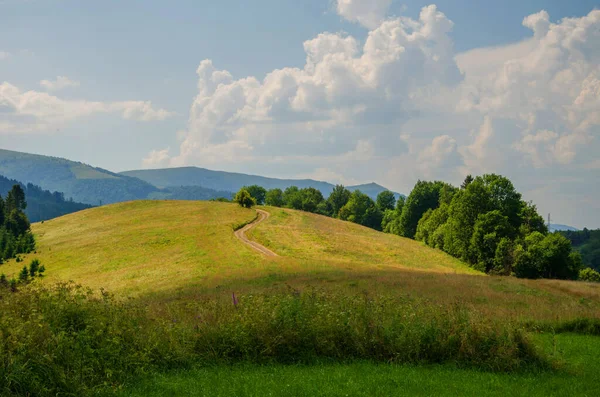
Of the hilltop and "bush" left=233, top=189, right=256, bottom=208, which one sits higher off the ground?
"bush" left=233, top=189, right=256, bottom=208

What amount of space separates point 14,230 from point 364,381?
274ft

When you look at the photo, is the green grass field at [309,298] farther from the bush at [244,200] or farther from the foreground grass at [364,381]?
the bush at [244,200]

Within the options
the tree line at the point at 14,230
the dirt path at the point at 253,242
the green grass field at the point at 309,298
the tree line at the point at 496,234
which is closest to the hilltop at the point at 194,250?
the green grass field at the point at 309,298

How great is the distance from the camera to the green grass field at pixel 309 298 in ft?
36.9

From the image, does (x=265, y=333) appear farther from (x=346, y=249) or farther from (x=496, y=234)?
(x=496, y=234)

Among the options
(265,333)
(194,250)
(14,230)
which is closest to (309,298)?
(265,333)

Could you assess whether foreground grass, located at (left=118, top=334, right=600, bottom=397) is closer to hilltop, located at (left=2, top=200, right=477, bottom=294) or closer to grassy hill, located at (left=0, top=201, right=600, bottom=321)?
grassy hill, located at (left=0, top=201, right=600, bottom=321)

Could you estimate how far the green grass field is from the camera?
443 inches

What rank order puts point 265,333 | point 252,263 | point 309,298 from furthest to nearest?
point 252,263, point 309,298, point 265,333

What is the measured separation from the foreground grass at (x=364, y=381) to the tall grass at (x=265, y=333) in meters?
0.60

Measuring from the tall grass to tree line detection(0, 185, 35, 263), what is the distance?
58.7 meters

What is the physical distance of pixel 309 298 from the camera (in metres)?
15.9

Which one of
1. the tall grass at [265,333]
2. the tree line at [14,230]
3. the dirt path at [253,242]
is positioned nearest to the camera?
the tall grass at [265,333]

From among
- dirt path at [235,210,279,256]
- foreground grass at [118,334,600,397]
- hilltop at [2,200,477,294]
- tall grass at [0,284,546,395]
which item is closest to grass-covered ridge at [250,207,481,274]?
hilltop at [2,200,477,294]
